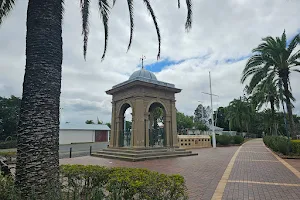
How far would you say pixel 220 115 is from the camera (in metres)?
74.9

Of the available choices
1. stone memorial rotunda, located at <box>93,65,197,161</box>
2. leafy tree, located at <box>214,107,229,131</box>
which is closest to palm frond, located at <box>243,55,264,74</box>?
stone memorial rotunda, located at <box>93,65,197,161</box>

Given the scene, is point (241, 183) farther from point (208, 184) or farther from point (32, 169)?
point (32, 169)

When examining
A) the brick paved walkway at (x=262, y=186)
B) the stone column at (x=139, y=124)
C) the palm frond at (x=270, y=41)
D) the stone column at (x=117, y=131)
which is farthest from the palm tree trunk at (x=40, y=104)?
the palm frond at (x=270, y=41)

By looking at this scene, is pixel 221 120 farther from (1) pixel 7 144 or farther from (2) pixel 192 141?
(1) pixel 7 144

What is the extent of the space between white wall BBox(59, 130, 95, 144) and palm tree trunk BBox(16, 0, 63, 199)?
1474 inches

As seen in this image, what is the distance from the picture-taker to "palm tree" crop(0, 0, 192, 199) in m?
3.72

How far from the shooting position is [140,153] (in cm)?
1384

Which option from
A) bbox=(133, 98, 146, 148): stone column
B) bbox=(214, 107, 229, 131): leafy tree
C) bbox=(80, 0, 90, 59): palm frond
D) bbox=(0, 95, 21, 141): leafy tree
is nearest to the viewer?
bbox=(80, 0, 90, 59): palm frond

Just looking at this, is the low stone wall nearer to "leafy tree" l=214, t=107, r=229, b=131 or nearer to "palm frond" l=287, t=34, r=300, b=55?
"palm frond" l=287, t=34, r=300, b=55

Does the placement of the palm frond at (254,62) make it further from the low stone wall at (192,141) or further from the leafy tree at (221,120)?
the leafy tree at (221,120)

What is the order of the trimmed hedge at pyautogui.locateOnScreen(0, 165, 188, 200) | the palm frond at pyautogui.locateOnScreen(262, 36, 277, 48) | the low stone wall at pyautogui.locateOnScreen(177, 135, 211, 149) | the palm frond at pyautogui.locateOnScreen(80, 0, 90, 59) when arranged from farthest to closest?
1. the low stone wall at pyautogui.locateOnScreen(177, 135, 211, 149)
2. the palm frond at pyautogui.locateOnScreen(262, 36, 277, 48)
3. the palm frond at pyautogui.locateOnScreen(80, 0, 90, 59)
4. the trimmed hedge at pyautogui.locateOnScreen(0, 165, 188, 200)

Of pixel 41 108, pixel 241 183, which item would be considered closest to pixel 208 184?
pixel 241 183

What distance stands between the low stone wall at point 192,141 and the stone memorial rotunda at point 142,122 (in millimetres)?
6670

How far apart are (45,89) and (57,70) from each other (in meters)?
0.51
